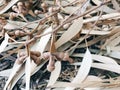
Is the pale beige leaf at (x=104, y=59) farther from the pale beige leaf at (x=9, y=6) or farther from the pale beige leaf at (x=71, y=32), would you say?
the pale beige leaf at (x=9, y=6)

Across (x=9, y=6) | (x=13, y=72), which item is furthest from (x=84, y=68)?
(x=9, y=6)

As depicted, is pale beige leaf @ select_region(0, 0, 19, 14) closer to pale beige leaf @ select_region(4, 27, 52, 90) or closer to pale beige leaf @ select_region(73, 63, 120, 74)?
pale beige leaf @ select_region(4, 27, 52, 90)

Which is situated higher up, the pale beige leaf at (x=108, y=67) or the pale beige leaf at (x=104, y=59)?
the pale beige leaf at (x=104, y=59)

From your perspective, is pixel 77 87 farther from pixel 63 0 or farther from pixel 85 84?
pixel 63 0

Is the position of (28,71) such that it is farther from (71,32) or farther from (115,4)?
(115,4)

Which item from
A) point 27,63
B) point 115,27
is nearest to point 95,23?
point 115,27

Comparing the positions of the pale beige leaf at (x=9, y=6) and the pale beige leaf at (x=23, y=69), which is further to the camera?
the pale beige leaf at (x=9, y=6)

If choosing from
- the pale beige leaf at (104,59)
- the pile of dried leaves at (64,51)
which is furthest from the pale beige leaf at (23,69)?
the pale beige leaf at (104,59)
